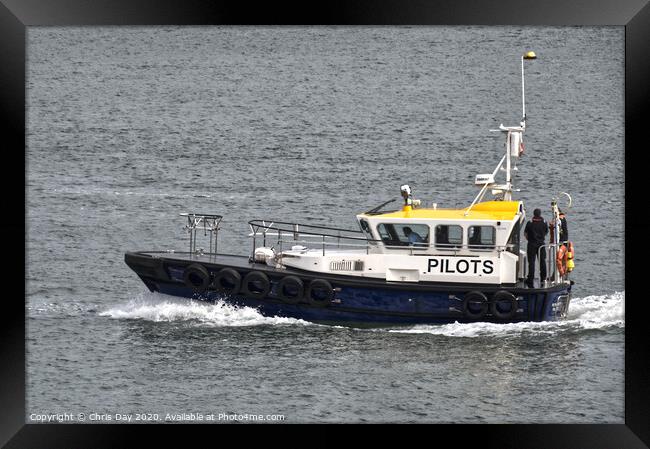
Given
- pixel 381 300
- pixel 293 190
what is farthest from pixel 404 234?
pixel 293 190

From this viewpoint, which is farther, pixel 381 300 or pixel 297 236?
pixel 297 236

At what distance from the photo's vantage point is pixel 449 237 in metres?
27.1

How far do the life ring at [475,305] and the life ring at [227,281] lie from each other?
4338 millimetres

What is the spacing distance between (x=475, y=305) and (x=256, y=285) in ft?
13.7

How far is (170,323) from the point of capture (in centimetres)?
2752

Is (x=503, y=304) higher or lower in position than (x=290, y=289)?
lower

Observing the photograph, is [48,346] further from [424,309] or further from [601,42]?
[601,42]

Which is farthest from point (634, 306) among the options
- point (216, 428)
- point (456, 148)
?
point (456, 148)

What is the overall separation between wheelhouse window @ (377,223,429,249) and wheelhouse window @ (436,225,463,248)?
23 cm

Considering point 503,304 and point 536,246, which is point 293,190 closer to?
point 536,246

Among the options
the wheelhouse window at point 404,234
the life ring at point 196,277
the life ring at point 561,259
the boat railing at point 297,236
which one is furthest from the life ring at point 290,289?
the life ring at point 561,259

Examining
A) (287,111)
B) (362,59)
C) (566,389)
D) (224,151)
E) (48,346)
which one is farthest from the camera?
(362,59)

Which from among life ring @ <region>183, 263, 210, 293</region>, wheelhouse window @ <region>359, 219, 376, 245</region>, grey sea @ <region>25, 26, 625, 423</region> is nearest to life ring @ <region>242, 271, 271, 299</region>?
grey sea @ <region>25, 26, 625, 423</region>

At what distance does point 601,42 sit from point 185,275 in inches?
1730
